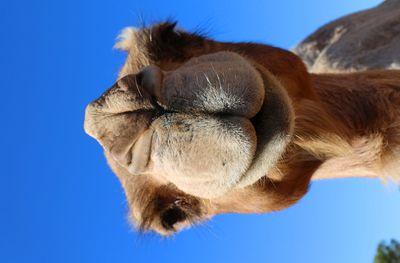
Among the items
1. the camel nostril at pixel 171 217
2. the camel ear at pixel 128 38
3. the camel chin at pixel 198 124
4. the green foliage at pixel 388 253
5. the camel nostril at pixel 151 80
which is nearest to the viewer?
the camel chin at pixel 198 124

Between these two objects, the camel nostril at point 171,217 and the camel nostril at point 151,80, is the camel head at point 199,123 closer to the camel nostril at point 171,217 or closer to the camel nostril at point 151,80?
the camel nostril at point 151,80

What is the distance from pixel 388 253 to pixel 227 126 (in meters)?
21.5

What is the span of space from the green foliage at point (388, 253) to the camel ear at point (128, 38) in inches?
803

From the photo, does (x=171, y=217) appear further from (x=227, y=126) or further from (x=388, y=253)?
(x=388, y=253)

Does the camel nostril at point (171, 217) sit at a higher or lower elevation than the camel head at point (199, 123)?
lower

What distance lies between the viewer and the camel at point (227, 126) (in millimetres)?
2199

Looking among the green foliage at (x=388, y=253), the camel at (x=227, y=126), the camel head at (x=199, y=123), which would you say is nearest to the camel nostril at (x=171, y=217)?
the camel at (x=227, y=126)

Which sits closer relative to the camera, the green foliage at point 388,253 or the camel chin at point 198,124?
the camel chin at point 198,124

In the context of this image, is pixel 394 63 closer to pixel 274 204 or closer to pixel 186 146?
pixel 274 204

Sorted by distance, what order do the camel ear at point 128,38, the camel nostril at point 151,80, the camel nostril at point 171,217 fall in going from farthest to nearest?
1. the camel ear at point 128,38
2. the camel nostril at point 171,217
3. the camel nostril at point 151,80

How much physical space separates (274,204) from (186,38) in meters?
1.43

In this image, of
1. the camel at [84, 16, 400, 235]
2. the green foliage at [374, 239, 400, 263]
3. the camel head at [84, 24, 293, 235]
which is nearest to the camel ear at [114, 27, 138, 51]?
the camel at [84, 16, 400, 235]

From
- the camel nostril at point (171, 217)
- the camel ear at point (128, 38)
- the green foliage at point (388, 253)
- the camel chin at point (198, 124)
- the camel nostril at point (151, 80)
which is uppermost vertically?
the camel ear at point (128, 38)

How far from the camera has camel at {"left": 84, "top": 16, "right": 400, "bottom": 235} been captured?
86.6 inches
